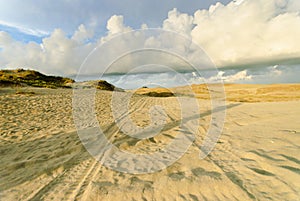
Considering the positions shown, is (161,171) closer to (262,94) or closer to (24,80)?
(262,94)

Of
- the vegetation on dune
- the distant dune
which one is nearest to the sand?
the distant dune

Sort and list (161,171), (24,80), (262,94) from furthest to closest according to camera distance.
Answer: (24,80) < (262,94) < (161,171)

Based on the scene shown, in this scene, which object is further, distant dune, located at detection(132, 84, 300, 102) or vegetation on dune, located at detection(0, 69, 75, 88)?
vegetation on dune, located at detection(0, 69, 75, 88)

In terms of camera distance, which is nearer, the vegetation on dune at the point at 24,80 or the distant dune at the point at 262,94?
the distant dune at the point at 262,94

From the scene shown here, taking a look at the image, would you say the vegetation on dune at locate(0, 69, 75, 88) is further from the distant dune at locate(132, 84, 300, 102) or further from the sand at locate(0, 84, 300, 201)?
the sand at locate(0, 84, 300, 201)

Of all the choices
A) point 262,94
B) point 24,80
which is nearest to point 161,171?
point 262,94

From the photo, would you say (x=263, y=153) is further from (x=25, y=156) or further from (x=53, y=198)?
(x=25, y=156)

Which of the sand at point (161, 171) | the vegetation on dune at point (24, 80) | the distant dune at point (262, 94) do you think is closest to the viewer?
the sand at point (161, 171)

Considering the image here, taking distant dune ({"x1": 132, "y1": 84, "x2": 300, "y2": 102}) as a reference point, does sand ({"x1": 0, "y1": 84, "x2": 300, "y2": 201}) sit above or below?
below

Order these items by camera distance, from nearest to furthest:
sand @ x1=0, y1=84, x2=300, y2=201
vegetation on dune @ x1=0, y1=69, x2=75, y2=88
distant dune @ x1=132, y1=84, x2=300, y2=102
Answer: sand @ x1=0, y1=84, x2=300, y2=201, distant dune @ x1=132, y1=84, x2=300, y2=102, vegetation on dune @ x1=0, y1=69, x2=75, y2=88

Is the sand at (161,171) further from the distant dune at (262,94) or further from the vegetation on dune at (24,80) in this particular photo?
the vegetation on dune at (24,80)

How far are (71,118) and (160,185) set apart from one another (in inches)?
332

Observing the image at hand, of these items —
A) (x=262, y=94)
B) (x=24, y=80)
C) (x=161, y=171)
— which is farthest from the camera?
(x=24, y=80)

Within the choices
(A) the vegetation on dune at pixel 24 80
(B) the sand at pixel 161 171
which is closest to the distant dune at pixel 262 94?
(B) the sand at pixel 161 171
